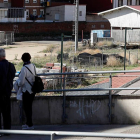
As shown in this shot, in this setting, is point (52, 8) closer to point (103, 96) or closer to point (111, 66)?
point (111, 66)

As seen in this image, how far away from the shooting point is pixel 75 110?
9914 millimetres

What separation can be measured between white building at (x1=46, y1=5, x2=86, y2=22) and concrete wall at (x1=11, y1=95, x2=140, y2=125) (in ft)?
198

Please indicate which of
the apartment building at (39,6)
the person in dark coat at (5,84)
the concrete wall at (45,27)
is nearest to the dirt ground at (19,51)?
the concrete wall at (45,27)

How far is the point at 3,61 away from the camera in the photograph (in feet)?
25.9

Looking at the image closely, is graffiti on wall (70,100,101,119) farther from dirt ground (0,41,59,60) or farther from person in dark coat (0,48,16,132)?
dirt ground (0,41,59,60)

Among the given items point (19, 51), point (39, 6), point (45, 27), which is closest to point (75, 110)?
point (19, 51)

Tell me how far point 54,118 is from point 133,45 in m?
35.2

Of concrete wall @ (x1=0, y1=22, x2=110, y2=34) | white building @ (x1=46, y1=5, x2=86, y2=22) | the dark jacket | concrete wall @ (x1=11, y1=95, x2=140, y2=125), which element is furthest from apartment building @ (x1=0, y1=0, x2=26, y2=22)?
the dark jacket

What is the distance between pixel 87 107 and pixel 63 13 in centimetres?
6094

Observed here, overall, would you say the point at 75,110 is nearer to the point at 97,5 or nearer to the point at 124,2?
the point at 124,2

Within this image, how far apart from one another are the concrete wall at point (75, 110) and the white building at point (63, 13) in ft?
198

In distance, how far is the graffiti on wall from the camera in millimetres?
9859

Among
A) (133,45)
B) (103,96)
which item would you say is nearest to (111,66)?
(133,45)

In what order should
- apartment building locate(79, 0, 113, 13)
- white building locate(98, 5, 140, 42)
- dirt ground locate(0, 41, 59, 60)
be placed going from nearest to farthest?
dirt ground locate(0, 41, 59, 60) → white building locate(98, 5, 140, 42) → apartment building locate(79, 0, 113, 13)
